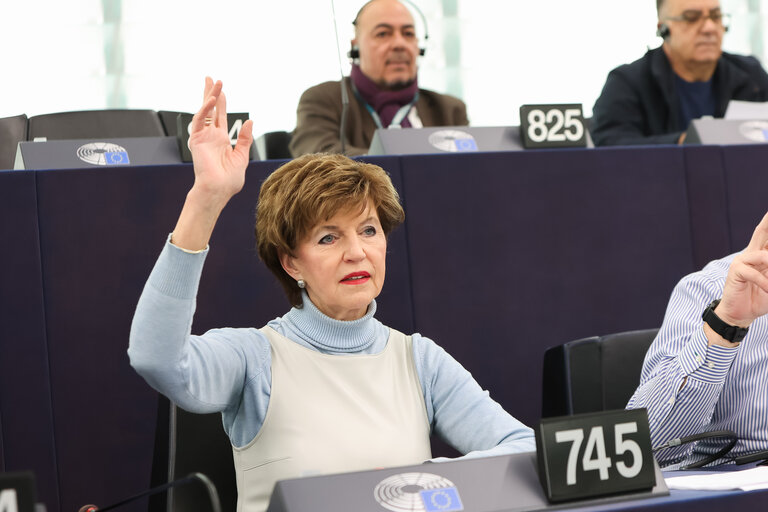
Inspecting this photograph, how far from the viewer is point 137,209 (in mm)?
1773

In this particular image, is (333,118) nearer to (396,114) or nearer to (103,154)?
(396,114)

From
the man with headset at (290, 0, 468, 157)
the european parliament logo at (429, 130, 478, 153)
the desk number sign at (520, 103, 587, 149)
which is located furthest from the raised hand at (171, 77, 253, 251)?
the man with headset at (290, 0, 468, 157)

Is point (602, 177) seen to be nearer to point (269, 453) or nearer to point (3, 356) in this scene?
point (269, 453)

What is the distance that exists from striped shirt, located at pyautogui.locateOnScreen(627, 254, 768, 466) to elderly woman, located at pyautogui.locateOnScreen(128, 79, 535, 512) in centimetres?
24

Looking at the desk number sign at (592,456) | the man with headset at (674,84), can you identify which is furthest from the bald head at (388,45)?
the desk number sign at (592,456)

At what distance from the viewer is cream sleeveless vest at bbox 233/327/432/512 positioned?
1.27 m

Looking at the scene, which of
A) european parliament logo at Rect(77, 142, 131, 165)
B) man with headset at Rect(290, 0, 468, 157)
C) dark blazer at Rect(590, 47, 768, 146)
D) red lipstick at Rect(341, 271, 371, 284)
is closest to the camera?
red lipstick at Rect(341, 271, 371, 284)

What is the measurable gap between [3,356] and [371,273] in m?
0.73

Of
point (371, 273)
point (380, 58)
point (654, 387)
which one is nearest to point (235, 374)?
point (371, 273)

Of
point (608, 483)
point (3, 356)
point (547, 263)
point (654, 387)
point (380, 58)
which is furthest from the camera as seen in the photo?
point (380, 58)

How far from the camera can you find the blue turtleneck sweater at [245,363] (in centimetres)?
112

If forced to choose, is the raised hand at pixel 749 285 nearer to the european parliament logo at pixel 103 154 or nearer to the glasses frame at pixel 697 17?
the european parliament logo at pixel 103 154

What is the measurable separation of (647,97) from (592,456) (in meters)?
2.05

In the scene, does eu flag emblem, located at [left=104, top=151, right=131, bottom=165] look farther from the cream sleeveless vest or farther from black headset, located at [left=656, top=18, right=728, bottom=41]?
black headset, located at [left=656, top=18, right=728, bottom=41]
